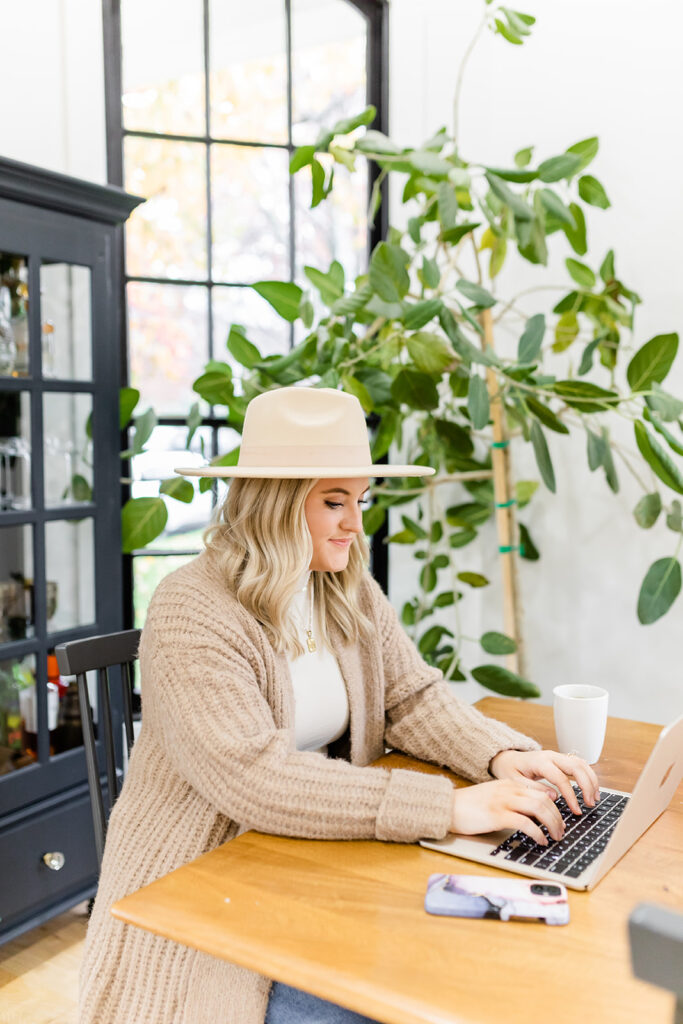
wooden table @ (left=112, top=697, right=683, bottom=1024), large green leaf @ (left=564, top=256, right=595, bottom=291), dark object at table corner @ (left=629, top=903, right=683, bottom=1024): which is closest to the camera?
dark object at table corner @ (left=629, top=903, right=683, bottom=1024)

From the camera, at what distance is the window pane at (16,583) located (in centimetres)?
212

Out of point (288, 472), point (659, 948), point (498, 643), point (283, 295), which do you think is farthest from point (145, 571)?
point (659, 948)

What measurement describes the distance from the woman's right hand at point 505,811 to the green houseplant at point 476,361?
1002 millimetres

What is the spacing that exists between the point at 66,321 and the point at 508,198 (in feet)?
3.51

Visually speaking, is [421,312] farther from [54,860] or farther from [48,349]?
[54,860]

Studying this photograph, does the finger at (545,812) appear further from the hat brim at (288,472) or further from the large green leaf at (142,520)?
the large green leaf at (142,520)

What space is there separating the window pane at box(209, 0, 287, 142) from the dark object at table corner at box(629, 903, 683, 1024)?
2817 mm

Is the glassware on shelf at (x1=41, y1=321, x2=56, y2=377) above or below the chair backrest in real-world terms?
above

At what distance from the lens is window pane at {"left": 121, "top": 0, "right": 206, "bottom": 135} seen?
8.64 ft

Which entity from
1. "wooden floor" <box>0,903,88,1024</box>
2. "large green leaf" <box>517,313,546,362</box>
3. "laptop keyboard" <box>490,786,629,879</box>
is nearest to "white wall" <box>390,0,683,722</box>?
"large green leaf" <box>517,313,546,362</box>

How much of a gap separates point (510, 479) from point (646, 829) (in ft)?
5.03

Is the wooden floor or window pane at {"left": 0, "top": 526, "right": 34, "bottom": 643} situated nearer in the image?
the wooden floor

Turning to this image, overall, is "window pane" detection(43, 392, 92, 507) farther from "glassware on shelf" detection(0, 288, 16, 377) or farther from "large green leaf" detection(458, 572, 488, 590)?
"large green leaf" detection(458, 572, 488, 590)

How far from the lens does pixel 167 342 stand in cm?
279
